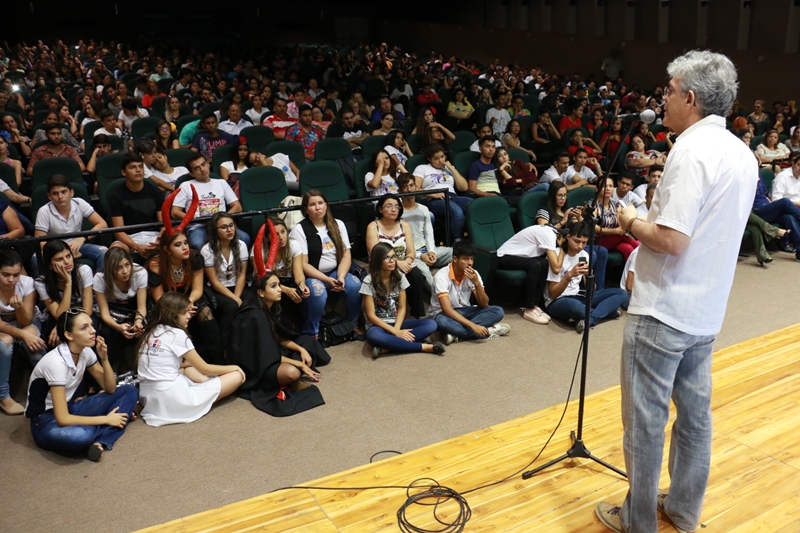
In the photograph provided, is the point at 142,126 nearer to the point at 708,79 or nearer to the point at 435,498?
the point at 435,498

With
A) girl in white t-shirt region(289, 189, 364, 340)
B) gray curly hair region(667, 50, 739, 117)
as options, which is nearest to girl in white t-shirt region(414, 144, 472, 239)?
girl in white t-shirt region(289, 189, 364, 340)

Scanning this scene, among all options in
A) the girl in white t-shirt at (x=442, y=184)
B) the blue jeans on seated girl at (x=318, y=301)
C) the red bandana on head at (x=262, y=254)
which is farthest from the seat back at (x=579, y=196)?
the red bandana on head at (x=262, y=254)

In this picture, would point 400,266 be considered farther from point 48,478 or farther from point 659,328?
point 659,328

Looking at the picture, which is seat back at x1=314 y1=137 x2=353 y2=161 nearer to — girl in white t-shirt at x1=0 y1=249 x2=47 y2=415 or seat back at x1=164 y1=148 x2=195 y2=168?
seat back at x1=164 y1=148 x2=195 y2=168

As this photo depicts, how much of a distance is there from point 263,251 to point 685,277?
3118 mm

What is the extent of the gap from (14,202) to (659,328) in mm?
5057

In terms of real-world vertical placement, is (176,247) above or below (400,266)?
above

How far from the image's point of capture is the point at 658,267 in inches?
79.3

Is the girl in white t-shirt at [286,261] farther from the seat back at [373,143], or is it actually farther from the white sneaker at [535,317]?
the seat back at [373,143]

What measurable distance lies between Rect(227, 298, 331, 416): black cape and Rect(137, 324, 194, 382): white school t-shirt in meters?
0.35

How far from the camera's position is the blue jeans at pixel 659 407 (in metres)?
2.04

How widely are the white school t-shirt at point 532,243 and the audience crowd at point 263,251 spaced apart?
0.05 feet

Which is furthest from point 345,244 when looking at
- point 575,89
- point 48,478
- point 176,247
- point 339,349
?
point 575,89

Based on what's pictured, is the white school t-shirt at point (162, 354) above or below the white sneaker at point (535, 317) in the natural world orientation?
above
